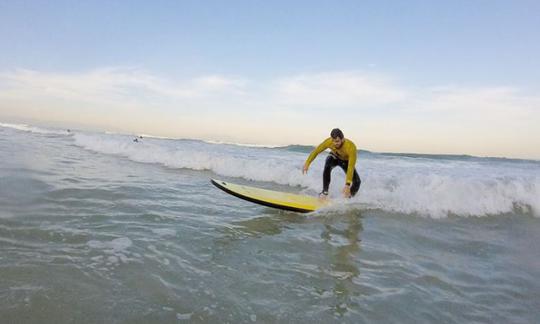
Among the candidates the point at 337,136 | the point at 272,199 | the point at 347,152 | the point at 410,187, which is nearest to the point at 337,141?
the point at 337,136

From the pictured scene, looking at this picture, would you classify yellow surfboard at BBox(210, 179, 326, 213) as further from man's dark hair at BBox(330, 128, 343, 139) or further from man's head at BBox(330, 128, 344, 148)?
man's dark hair at BBox(330, 128, 343, 139)

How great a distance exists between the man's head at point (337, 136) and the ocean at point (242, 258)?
128 cm

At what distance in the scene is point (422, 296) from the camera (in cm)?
378

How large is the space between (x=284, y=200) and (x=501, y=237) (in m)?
3.98

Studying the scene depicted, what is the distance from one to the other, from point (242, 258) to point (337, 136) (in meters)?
4.18

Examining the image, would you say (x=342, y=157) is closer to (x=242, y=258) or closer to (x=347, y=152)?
(x=347, y=152)

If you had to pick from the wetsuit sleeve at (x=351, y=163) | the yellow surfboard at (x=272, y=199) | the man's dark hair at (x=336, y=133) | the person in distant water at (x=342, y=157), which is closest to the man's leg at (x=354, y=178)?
the person in distant water at (x=342, y=157)

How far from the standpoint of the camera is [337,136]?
7.87 metres

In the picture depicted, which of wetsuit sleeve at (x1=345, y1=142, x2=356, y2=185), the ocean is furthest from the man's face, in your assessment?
the ocean

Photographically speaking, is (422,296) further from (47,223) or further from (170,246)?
(47,223)

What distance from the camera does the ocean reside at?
10.1ft

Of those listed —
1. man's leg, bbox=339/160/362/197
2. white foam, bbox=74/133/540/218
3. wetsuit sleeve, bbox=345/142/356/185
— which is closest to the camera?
wetsuit sleeve, bbox=345/142/356/185

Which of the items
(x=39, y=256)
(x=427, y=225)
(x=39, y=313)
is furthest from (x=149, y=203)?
(x=427, y=225)

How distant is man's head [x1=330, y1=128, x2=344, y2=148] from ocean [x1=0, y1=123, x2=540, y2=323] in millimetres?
1282
